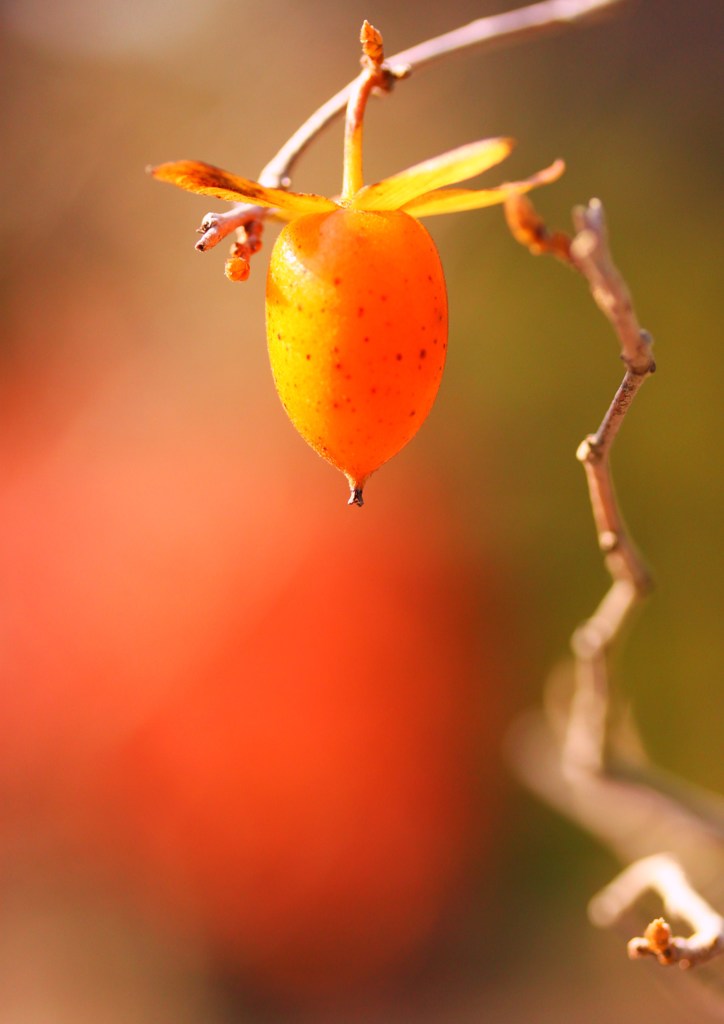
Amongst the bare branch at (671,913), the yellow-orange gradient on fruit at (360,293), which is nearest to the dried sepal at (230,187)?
the yellow-orange gradient on fruit at (360,293)

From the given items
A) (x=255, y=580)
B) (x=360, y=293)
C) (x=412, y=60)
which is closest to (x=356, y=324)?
(x=360, y=293)

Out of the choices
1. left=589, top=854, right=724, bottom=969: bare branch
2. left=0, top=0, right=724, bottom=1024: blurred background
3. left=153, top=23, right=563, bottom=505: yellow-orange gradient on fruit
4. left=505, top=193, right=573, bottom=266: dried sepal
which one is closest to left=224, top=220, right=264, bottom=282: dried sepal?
left=153, top=23, right=563, bottom=505: yellow-orange gradient on fruit

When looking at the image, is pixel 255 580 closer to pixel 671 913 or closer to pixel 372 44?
pixel 671 913

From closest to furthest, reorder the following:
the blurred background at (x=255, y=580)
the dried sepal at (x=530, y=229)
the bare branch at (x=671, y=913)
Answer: the dried sepal at (x=530, y=229)
the bare branch at (x=671, y=913)
the blurred background at (x=255, y=580)

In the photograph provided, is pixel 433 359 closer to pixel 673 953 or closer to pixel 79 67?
pixel 673 953

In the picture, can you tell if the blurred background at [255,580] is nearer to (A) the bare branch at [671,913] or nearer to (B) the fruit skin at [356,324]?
(A) the bare branch at [671,913]

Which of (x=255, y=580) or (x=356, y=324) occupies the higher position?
(x=356, y=324)

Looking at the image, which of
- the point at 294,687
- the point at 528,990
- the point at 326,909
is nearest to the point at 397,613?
the point at 294,687
